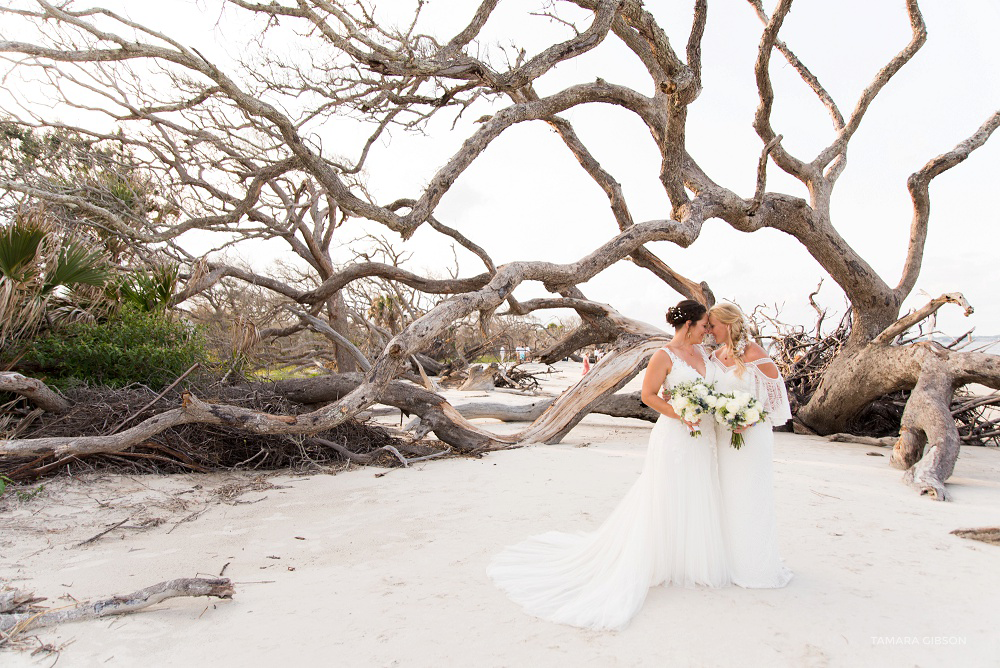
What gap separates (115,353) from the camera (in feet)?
22.0

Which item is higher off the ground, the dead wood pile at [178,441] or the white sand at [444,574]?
the dead wood pile at [178,441]

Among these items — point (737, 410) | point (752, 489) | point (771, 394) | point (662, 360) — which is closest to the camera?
point (737, 410)

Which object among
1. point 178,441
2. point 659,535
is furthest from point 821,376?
point 178,441

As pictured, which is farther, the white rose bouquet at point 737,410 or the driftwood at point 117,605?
the white rose bouquet at point 737,410

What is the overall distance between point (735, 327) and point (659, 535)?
1.35m

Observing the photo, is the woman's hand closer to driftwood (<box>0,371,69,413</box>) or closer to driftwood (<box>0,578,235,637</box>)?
driftwood (<box>0,578,235,637</box>)

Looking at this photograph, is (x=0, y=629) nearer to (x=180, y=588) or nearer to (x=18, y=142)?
(x=180, y=588)

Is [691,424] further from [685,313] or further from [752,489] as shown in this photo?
[685,313]

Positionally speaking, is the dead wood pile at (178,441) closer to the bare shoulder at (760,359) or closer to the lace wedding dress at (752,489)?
the lace wedding dress at (752,489)

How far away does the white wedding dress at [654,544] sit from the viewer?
132 inches

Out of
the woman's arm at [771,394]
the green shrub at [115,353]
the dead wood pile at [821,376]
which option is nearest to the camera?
the woman's arm at [771,394]

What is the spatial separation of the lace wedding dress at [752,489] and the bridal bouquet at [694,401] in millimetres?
224

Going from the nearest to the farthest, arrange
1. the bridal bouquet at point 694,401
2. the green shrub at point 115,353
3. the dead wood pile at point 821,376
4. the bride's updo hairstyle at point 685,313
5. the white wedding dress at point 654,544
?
the white wedding dress at point 654,544, the bridal bouquet at point 694,401, the bride's updo hairstyle at point 685,313, the green shrub at point 115,353, the dead wood pile at point 821,376

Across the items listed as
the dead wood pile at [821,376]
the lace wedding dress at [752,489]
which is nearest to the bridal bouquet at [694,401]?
the lace wedding dress at [752,489]
